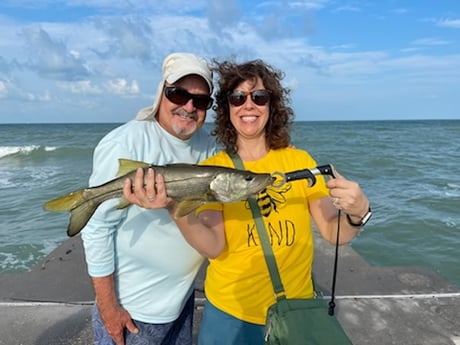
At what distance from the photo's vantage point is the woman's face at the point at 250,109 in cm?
279

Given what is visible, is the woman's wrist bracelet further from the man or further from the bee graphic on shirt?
the man

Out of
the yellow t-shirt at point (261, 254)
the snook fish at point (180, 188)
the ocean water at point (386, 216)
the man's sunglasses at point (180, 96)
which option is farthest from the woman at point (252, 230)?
the ocean water at point (386, 216)

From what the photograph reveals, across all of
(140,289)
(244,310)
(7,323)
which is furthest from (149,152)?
(7,323)

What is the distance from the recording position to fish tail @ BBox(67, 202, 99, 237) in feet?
7.93

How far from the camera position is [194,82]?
2.84 meters

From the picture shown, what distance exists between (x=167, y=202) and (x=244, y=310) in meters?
0.88

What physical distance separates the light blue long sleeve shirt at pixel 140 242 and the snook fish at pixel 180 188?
0.13 meters

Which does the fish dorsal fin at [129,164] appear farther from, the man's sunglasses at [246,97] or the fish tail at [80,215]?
the man's sunglasses at [246,97]

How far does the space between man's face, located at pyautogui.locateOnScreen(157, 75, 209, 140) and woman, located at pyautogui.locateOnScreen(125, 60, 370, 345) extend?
0.23 meters

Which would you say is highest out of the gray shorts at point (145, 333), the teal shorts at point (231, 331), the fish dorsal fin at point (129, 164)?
the fish dorsal fin at point (129, 164)

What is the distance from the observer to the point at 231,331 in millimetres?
2615

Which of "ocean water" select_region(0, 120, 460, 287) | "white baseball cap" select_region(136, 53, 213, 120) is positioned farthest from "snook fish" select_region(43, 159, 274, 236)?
"ocean water" select_region(0, 120, 460, 287)

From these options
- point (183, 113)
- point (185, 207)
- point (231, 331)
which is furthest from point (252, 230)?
point (183, 113)

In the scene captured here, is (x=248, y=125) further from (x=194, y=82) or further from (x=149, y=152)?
(x=149, y=152)
